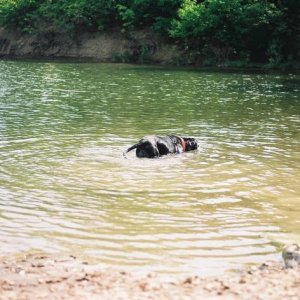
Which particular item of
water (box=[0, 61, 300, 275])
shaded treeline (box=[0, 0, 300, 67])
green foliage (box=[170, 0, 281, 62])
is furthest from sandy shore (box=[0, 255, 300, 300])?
green foliage (box=[170, 0, 281, 62])

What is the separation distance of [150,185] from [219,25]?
126 ft

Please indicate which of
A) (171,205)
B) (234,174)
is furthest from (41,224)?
(234,174)

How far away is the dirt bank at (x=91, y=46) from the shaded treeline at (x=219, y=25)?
113 cm

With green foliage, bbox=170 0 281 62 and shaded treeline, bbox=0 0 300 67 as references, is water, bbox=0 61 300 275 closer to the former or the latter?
shaded treeline, bbox=0 0 300 67

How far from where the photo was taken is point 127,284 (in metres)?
5.90

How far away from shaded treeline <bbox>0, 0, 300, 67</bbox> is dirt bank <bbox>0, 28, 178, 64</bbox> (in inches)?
44.6

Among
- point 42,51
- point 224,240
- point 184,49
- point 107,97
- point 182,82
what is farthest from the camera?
point 42,51

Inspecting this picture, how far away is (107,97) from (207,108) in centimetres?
548

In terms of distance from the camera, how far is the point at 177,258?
6.89 meters

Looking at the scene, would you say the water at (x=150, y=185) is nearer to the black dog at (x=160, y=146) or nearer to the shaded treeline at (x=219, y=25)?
the black dog at (x=160, y=146)

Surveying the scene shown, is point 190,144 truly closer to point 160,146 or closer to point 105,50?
point 160,146

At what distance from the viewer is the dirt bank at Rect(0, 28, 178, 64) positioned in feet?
169

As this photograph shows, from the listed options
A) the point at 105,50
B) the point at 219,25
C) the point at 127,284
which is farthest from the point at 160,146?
the point at 105,50

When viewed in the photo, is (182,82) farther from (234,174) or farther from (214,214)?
(214,214)
